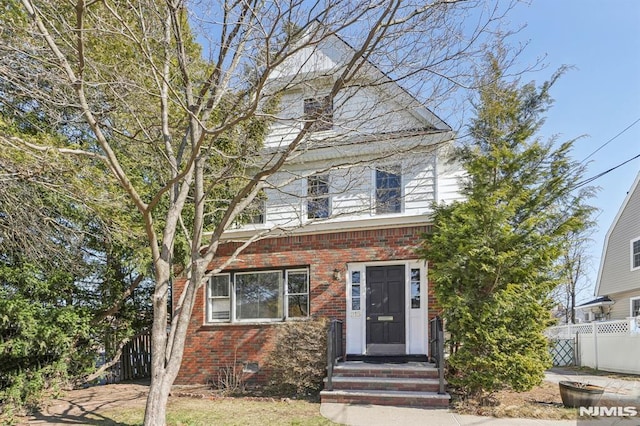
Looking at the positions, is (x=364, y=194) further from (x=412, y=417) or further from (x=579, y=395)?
(x=579, y=395)

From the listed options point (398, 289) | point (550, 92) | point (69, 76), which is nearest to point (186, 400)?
point (398, 289)

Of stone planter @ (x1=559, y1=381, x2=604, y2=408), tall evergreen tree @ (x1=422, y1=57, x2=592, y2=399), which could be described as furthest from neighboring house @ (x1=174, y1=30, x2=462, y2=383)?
stone planter @ (x1=559, y1=381, x2=604, y2=408)

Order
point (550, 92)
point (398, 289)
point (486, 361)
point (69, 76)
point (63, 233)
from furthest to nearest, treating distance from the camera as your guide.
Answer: point (550, 92) < point (398, 289) < point (63, 233) < point (486, 361) < point (69, 76)

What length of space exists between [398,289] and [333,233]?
2014 millimetres

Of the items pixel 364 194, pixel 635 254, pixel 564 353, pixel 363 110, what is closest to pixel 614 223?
pixel 635 254

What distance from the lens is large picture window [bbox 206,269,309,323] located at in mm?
10625

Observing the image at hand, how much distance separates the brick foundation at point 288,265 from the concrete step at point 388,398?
2129 mm

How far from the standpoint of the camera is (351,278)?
33.7 ft

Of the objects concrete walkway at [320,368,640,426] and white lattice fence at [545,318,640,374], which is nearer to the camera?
concrete walkway at [320,368,640,426]

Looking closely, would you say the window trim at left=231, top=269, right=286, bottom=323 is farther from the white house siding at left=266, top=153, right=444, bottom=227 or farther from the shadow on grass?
the shadow on grass

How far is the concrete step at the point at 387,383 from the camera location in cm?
799

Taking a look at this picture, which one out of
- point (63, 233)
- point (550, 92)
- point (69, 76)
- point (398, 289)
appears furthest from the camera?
point (550, 92)

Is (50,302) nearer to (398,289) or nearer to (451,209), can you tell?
(398,289)

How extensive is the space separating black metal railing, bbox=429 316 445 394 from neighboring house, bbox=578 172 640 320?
12.7 m
